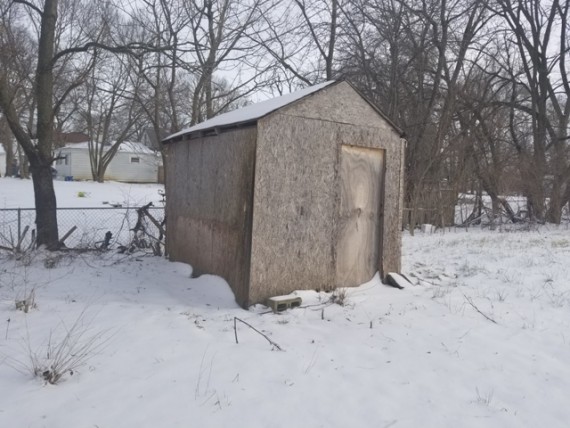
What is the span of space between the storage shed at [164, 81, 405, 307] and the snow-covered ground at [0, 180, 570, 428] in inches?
14.0

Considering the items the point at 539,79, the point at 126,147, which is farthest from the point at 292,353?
the point at 126,147

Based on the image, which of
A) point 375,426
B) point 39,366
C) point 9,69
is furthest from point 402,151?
point 9,69

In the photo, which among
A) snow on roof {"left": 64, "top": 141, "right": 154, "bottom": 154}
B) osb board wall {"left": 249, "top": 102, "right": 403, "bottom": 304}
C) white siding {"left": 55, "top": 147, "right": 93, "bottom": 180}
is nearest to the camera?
osb board wall {"left": 249, "top": 102, "right": 403, "bottom": 304}

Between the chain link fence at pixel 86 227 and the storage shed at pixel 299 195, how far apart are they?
2976 mm

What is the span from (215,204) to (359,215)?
6.63 ft

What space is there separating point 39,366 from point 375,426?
255cm

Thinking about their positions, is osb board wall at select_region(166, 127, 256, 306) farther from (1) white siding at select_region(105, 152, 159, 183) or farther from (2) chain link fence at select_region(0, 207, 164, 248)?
(1) white siding at select_region(105, 152, 159, 183)

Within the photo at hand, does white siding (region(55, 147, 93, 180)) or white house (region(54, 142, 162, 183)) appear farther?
white house (region(54, 142, 162, 183))

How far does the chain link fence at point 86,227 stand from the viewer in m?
9.10

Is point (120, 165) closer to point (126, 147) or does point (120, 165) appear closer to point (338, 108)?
point (126, 147)

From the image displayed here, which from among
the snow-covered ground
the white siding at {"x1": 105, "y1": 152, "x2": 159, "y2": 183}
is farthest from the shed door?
the white siding at {"x1": 105, "y1": 152, "x2": 159, "y2": 183}

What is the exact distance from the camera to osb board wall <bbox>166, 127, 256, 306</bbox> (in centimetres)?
573

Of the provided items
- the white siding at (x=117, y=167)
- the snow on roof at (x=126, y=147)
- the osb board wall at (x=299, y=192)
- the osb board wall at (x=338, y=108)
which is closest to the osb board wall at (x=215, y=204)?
the osb board wall at (x=299, y=192)

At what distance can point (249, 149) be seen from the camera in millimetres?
5707
